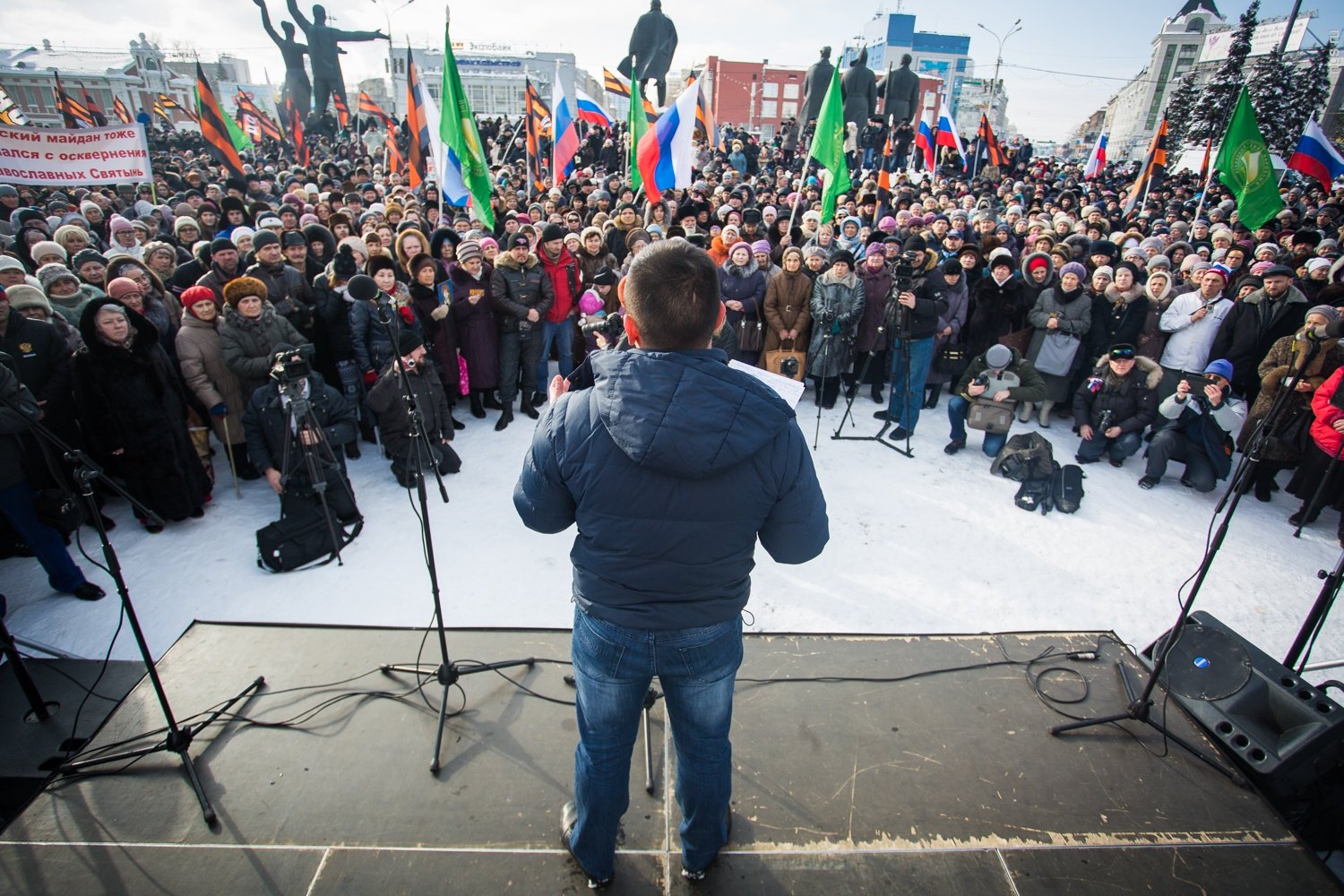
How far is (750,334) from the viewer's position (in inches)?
279

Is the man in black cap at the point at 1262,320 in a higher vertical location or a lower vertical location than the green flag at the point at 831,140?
lower

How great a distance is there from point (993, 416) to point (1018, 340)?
1.52 m

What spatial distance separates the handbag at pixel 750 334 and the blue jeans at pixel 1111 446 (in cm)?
347

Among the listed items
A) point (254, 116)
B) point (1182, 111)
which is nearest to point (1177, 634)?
point (254, 116)

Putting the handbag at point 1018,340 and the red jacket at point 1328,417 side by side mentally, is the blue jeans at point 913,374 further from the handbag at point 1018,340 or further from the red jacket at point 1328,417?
the red jacket at point 1328,417

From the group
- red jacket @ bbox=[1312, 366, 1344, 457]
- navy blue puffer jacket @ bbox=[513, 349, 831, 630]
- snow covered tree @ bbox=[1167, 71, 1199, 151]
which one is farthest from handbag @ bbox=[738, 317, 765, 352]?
snow covered tree @ bbox=[1167, 71, 1199, 151]

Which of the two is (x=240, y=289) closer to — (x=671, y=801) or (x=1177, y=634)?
(x=671, y=801)

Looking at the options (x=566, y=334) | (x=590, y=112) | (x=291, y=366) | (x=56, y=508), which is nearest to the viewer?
(x=56, y=508)

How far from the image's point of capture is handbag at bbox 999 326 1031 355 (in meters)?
7.04

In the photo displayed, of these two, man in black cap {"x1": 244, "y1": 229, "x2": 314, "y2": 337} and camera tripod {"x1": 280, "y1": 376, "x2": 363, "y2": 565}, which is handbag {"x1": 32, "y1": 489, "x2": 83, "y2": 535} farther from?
man in black cap {"x1": 244, "y1": 229, "x2": 314, "y2": 337}

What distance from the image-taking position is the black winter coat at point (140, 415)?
418 cm

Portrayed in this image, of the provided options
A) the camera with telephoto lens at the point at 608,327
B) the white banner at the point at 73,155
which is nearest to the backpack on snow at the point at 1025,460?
the camera with telephoto lens at the point at 608,327

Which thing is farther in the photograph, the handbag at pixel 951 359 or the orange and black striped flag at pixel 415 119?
the orange and black striped flag at pixel 415 119

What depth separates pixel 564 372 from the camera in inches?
302
